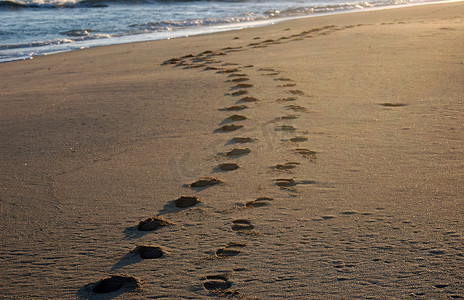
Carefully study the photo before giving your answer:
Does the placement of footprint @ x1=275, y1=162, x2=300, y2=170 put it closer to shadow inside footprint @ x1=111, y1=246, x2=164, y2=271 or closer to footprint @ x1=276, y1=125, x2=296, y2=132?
footprint @ x1=276, y1=125, x2=296, y2=132

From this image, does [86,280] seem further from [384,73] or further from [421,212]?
[384,73]

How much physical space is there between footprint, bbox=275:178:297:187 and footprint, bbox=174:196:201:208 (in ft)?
1.18

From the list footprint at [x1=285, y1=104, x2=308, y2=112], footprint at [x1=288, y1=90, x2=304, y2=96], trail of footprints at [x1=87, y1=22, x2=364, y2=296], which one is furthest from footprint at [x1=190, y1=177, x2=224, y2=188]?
footprint at [x1=288, y1=90, x2=304, y2=96]

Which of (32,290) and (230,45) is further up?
(230,45)

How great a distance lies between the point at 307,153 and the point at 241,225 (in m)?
0.80

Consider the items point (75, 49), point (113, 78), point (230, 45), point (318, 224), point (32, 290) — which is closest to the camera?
point (32, 290)

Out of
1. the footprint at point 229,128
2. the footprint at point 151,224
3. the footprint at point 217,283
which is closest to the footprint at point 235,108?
the footprint at point 229,128

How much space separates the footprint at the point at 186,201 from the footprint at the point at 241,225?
0.85ft

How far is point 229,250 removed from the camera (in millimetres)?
1677

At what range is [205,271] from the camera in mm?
1565

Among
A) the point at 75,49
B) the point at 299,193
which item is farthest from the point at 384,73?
the point at 75,49

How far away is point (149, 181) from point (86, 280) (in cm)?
81

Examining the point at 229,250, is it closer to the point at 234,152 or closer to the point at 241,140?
the point at 234,152

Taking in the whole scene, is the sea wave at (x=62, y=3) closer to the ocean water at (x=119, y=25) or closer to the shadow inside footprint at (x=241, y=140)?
the ocean water at (x=119, y=25)
